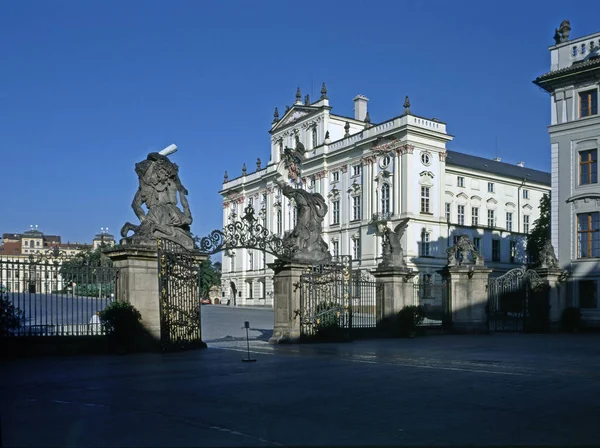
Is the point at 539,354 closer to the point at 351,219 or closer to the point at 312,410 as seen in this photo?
the point at 312,410

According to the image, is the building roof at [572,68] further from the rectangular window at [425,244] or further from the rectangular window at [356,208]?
the rectangular window at [356,208]

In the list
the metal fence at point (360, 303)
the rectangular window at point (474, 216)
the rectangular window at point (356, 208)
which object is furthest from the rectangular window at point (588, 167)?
the rectangular window at point (356, 208)

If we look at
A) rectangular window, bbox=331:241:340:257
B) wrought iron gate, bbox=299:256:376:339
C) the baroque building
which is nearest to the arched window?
rectangular window, bbox=331:241:340:257

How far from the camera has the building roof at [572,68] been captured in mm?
33062

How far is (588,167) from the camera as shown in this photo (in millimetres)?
34219

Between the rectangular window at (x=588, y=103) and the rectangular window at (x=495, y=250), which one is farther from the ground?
the rectangular window at (x=588, y=103)

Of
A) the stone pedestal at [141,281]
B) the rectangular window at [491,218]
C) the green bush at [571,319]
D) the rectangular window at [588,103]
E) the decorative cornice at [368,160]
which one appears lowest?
the green bush at [571,319]

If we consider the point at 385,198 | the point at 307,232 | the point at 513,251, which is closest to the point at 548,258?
the point at 307,232

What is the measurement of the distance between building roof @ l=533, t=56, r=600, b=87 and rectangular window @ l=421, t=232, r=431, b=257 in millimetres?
22848

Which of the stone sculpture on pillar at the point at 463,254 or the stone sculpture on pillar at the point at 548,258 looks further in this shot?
the stone sculpture on pillar at the point at 548,258

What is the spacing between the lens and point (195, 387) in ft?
34.1

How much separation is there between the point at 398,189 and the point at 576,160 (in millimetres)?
22610

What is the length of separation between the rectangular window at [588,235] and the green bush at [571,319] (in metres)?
3.12

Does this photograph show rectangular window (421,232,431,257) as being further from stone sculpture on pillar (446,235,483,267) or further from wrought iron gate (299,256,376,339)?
wrought iron gate (299,256,376,339)
